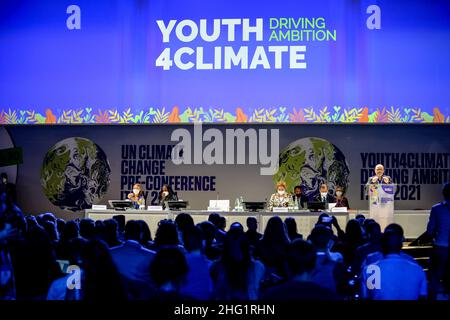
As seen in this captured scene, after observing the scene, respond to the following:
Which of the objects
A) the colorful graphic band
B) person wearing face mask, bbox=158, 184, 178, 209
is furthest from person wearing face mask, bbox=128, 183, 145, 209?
the colorful graphic band

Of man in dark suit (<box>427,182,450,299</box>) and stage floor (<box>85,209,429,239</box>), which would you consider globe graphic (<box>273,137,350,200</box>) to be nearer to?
stage floor (<box>85,209,429,239</box>)

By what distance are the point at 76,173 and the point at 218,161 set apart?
9.00 ft

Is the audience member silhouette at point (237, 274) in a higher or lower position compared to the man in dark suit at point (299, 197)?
lower

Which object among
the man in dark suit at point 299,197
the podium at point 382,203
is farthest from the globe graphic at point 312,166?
the podium at point 382,203

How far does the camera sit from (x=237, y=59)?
34.8 ft

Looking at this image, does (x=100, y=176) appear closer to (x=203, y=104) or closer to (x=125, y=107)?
(x=125, y=107)

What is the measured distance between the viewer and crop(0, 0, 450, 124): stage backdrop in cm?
1050

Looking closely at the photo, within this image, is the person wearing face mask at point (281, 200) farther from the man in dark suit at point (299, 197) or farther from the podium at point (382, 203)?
the podium at point (382, 203)

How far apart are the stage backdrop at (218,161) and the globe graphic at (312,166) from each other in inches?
0.7

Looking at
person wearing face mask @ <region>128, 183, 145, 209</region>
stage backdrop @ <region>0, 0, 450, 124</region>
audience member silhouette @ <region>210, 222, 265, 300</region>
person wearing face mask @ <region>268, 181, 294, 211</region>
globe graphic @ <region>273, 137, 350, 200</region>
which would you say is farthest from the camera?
globe graphic @ <region>273, 137, 350, 200</region>

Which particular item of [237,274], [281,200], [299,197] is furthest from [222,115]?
[237,274]

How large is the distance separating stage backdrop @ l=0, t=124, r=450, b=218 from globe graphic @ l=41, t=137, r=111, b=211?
0.7 inches

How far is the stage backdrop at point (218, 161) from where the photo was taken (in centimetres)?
1162

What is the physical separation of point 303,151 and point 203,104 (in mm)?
2199
